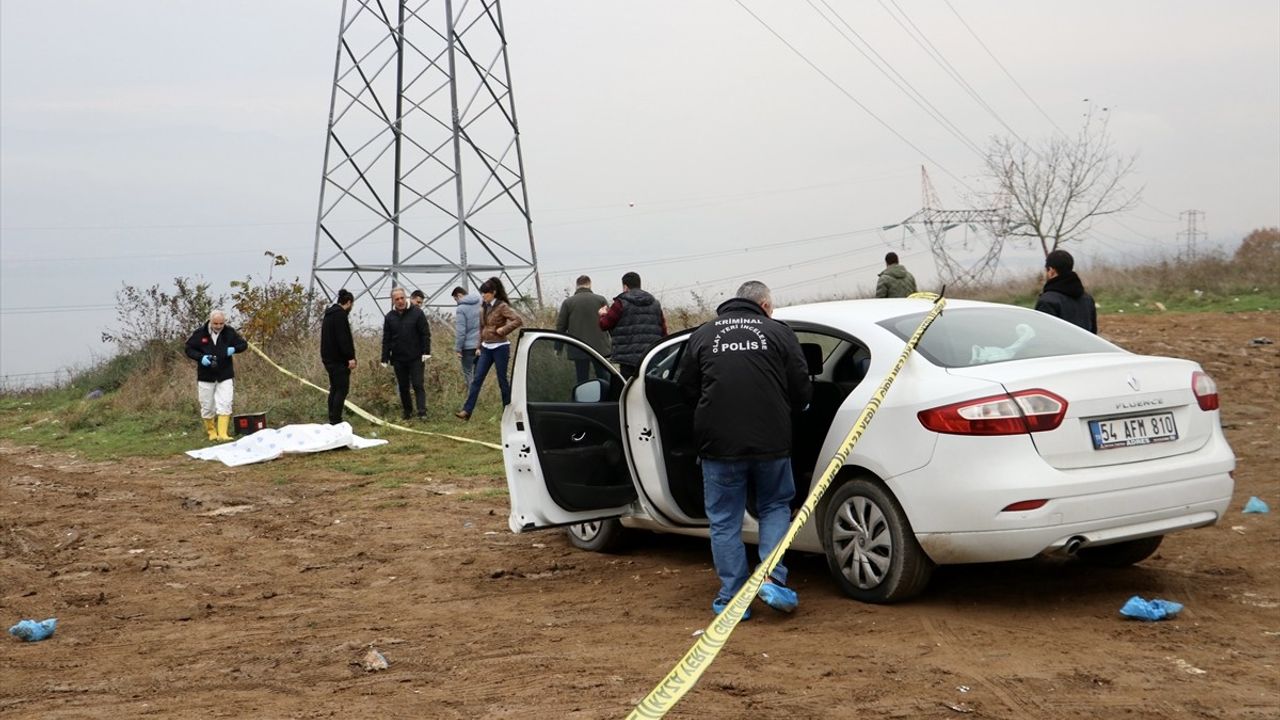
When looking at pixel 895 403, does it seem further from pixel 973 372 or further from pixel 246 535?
→ pixel 246 535

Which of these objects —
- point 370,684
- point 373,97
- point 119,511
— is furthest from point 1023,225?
point 370,684

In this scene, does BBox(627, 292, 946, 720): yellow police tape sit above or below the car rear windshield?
below

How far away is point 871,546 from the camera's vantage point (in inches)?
249

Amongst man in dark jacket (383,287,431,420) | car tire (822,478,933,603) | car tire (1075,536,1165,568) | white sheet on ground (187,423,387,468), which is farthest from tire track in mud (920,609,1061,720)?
man in dark jacket (383,287,431,420)

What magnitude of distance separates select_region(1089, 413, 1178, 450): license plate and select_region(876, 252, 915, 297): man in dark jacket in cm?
1075

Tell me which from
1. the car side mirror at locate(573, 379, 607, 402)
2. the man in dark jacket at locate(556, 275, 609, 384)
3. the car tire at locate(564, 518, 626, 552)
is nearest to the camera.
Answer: the car side mirror at locate(573, 379, 607, 402)

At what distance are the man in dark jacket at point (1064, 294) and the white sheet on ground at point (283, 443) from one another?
9176 millimetres

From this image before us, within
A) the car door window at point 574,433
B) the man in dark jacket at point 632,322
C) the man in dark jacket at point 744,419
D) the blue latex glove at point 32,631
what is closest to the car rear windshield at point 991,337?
the man in dark jacket at point 744,419

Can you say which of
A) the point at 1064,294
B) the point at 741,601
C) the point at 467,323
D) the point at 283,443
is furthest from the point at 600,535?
the point at 467,323

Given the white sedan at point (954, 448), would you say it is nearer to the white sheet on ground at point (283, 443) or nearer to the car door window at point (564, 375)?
the car door window at point (564, 375)

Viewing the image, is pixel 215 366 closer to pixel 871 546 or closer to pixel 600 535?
pixel 600 535

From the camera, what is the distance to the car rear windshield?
20.9 feet

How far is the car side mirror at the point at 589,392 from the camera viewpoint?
7.71 metres

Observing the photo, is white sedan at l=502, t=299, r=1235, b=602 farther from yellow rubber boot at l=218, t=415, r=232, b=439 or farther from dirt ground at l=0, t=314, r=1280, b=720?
yellow rubber boot at l=218, t=415, r=232, b=439
